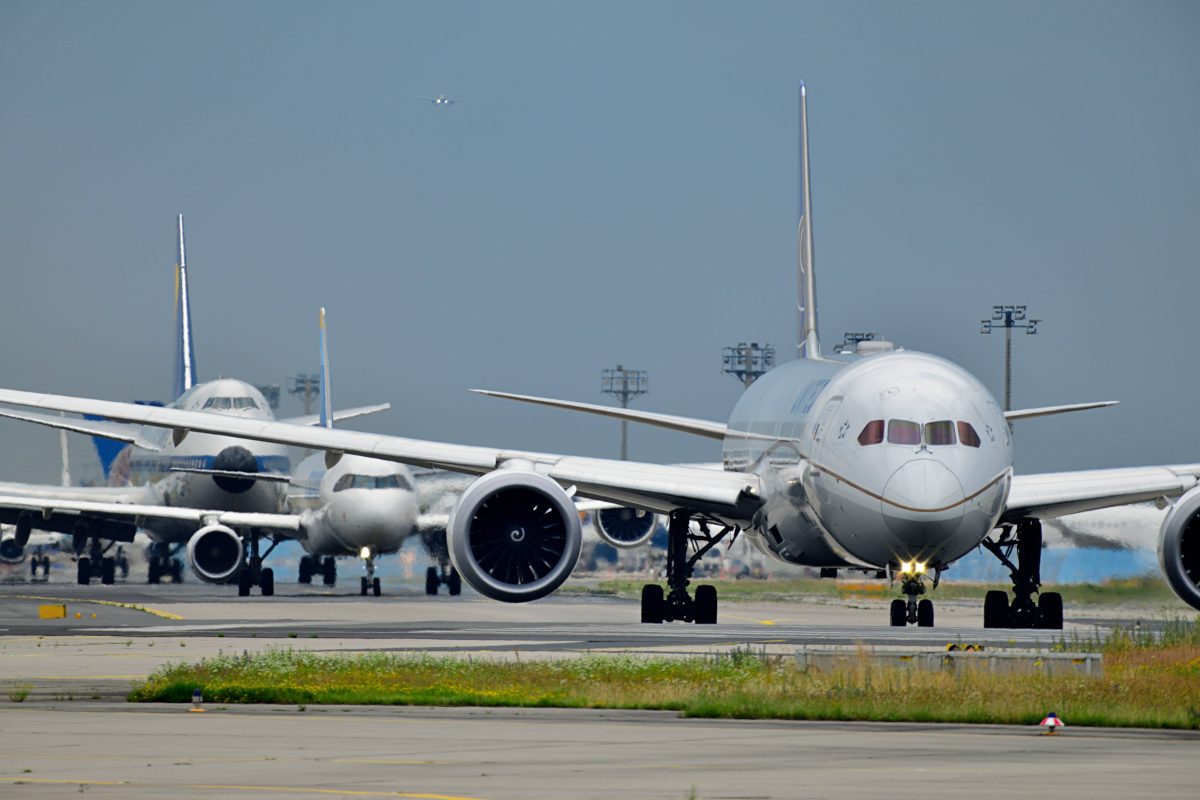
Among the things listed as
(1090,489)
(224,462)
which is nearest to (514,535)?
(1090,489)

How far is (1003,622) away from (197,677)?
15.6 m

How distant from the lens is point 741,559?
63.5 metres

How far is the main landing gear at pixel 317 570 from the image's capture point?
6219cm

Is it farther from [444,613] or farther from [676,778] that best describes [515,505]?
[676,778]

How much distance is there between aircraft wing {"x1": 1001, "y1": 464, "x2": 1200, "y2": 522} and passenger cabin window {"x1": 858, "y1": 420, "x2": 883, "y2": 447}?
3.06 meters

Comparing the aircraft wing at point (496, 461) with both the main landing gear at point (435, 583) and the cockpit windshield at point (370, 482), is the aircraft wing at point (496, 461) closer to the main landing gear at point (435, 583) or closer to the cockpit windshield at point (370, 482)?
the cockpit windshield at point (370, 482)

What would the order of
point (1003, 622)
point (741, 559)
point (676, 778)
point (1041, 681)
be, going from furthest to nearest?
1. point (741, 559)
2. point (1003, 622)
3. point (1041, 681)
4. point (676, 778)

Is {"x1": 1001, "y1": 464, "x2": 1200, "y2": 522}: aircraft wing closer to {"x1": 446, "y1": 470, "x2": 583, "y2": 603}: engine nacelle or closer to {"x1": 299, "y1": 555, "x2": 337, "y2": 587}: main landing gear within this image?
{"x1": 446, "y1": 470, "x2": 583, "y2": 603}: engine nacelle

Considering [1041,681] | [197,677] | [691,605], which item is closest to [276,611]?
[691,605]

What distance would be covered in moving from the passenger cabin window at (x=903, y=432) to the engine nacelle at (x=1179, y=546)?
12.4ft

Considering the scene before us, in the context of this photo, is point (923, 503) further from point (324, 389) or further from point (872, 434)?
point (324, 389)

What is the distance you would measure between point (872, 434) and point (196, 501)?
1328 inches

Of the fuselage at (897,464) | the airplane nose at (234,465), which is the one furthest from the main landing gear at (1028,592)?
the airplane nose at (234,465)

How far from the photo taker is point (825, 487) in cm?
2716
